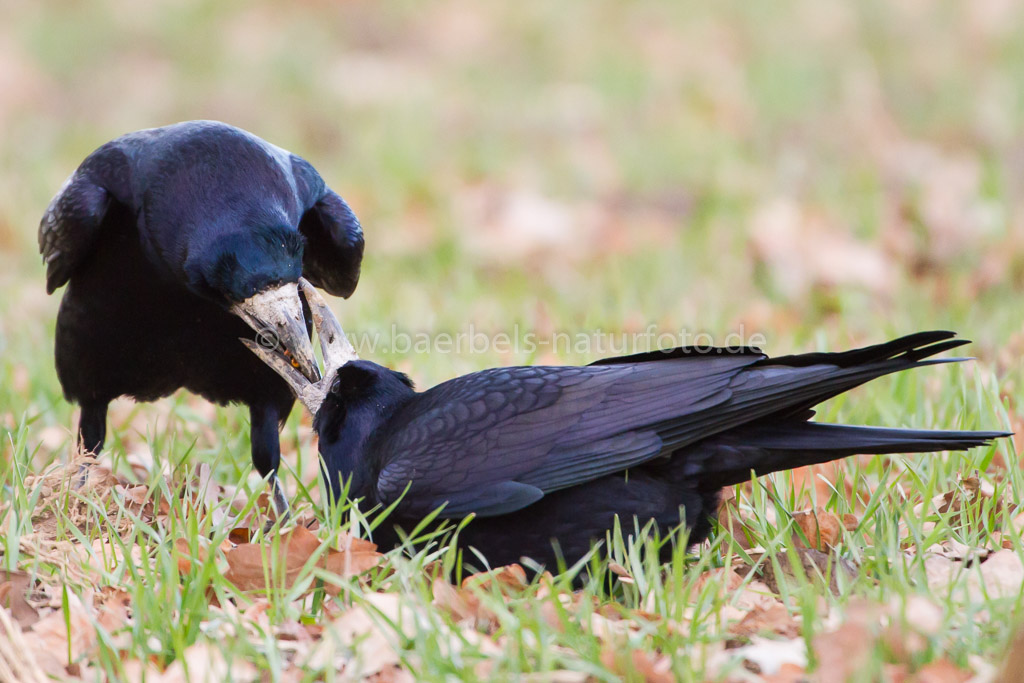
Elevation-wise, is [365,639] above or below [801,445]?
below

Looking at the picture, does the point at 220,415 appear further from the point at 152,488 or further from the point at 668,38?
the point at 668,38

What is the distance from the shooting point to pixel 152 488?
10.8 ft

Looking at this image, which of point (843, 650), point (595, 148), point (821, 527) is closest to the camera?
point (843, 650)

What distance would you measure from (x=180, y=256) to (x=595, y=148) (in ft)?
20.3

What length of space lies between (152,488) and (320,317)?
0.79 metres

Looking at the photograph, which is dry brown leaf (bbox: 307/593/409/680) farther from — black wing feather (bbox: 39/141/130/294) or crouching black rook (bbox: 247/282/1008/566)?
black wing feather (bbox: 39/141/130/294)

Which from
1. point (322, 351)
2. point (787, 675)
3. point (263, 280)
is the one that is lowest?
point (787, 675)

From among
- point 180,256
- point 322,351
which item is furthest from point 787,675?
point 180,256

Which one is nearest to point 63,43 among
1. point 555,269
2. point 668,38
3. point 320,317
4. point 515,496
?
point 668,38

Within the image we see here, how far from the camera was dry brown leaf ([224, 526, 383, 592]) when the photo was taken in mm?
2764

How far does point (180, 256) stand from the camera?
362cm

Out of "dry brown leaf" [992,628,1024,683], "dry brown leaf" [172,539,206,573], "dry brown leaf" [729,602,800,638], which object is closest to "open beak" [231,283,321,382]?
"dry brown leaf" [172,539,206,573]

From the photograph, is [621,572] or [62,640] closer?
[62,640]

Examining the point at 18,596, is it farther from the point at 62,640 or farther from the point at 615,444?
the point at 615,444
